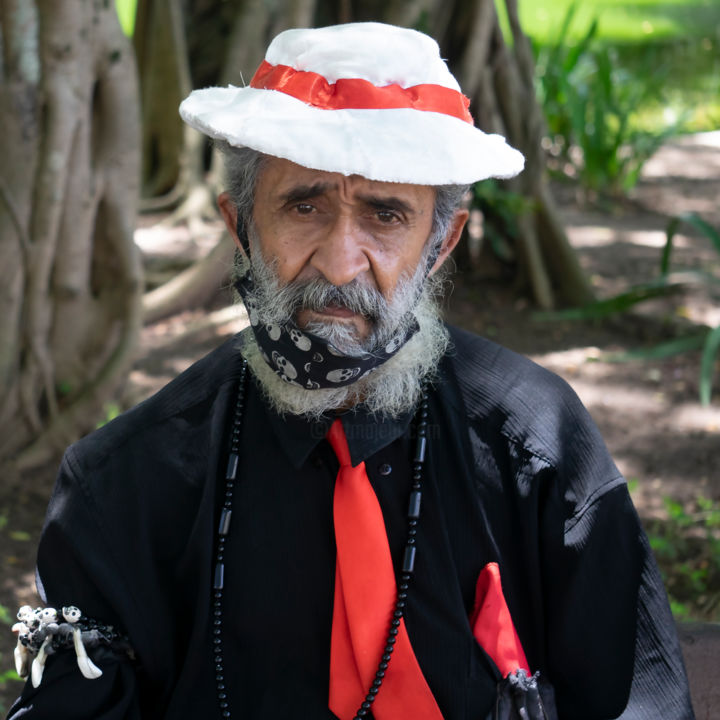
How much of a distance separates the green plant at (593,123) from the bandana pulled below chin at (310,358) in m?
5.77

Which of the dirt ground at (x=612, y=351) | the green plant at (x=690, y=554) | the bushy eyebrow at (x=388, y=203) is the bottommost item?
the dirt ground at (x=612, y=351)

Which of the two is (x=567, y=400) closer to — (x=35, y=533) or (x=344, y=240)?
(x=344, y=240)

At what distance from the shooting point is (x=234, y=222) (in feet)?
7.32

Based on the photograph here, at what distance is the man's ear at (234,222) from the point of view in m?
2.20

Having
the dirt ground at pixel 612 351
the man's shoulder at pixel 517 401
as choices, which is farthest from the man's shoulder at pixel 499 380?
the dirt ground at pixel 612 351

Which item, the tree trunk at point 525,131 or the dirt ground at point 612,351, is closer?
the dirt ground at point 612,351

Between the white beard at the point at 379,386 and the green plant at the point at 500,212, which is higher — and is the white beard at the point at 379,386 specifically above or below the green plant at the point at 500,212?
above

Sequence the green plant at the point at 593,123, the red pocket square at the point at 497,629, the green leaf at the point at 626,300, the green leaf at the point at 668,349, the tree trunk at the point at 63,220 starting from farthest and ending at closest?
the green plant at the point at 593,123
the green leaf at the point at 626,300
the green leaf at the point at 668,349
the tree trunk at the point at 63,220
the red pocket square at the point at 497,629

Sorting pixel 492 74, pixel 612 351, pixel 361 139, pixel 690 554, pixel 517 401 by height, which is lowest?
pixel 612 351

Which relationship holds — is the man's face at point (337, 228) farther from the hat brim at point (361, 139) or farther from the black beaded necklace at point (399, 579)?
the black beaded necklace at point (399, 579)

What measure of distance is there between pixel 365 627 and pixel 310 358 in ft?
1.79

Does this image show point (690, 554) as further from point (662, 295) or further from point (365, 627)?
point (365, 627)

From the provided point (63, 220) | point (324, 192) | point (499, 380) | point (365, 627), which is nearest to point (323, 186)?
point (324, 192)

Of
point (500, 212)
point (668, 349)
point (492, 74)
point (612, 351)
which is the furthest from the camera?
point (500, 212)
